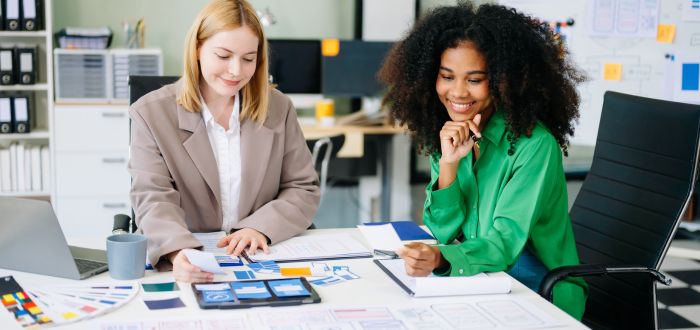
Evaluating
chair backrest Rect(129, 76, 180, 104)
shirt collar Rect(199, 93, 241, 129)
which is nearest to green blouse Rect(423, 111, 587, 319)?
shirt collar Rect(199, 93, 241, 129)

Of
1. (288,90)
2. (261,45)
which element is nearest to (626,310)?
(261,45)

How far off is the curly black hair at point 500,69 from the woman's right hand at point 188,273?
0.72 metres

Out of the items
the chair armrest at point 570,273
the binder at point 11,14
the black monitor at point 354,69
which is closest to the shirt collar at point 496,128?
the chair armrest at point 570,273

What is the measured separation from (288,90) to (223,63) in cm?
243

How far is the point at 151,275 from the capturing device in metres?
1.61

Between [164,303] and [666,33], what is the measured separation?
310cm

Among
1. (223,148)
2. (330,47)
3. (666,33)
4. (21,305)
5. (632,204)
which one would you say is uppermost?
(666,33)

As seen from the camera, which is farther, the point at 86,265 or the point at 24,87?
the point at 24,87

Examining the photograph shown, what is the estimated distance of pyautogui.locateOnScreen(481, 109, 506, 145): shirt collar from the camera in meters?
1.83

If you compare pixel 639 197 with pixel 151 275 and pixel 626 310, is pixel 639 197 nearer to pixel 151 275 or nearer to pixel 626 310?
pixel 626 310

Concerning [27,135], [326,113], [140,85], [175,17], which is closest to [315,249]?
[140,85]

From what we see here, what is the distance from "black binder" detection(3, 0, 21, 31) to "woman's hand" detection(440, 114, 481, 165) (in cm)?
288

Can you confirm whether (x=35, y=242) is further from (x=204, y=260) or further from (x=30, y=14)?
(x=30, y=14)

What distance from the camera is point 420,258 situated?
60.9 inches
